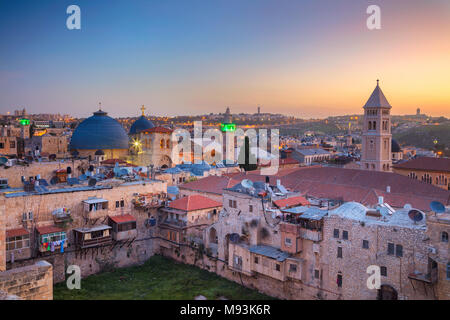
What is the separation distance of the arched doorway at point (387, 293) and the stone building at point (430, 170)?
36.5m

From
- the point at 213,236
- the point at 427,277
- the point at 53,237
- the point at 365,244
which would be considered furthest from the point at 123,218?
the point at 427,277

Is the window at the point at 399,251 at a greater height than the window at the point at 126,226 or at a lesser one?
greater

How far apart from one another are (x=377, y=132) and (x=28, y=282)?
47.8 metres

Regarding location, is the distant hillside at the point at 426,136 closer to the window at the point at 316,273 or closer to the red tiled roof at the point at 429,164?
the red tiled roof at the point at 429,164

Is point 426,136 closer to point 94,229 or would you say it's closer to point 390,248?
point 390,248

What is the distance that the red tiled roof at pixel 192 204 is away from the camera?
2958 cm

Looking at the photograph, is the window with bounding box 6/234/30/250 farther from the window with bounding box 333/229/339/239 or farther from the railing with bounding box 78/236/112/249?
the window with bounding box 333/229/339/239

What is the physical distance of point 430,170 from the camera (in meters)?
52.9

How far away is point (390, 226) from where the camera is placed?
1842 cm

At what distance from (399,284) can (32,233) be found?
2210cm

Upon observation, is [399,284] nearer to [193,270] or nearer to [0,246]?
[193,270]

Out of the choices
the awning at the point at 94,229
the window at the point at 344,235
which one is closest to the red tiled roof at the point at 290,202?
the window at the point at 344,235
